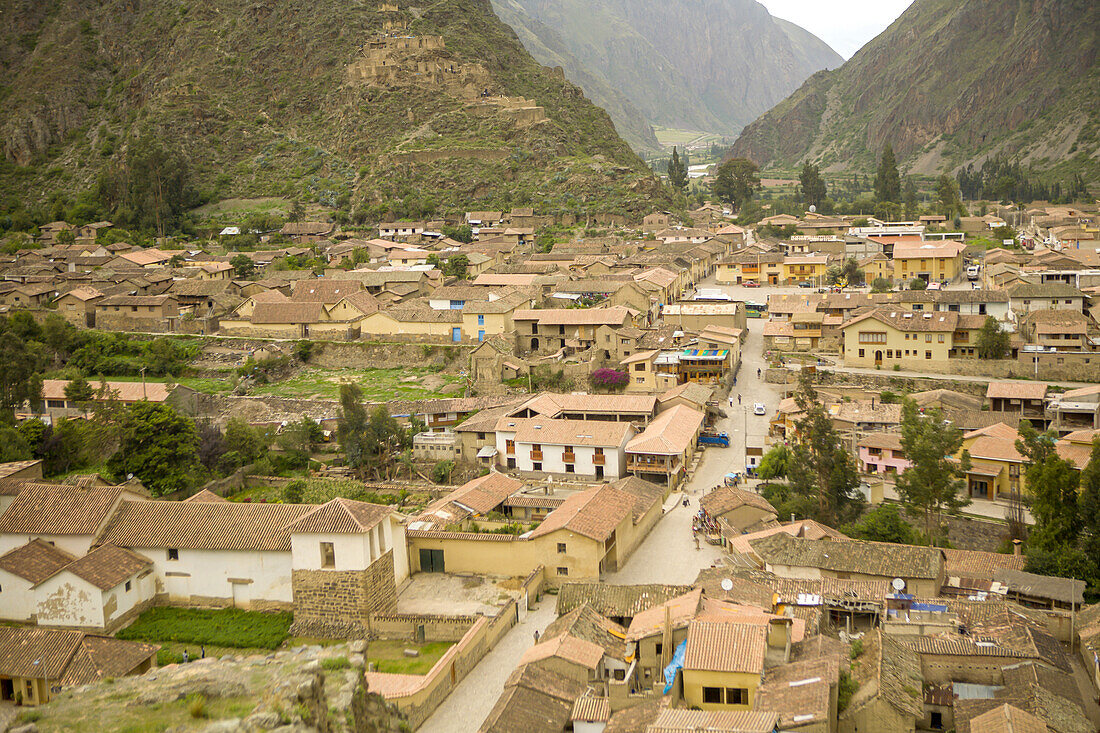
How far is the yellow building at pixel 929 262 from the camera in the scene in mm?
59125

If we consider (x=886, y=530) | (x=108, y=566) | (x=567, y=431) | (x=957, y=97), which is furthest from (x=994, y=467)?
(x=957, y=97)

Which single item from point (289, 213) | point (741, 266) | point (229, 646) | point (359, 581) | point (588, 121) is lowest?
point (229, 646)

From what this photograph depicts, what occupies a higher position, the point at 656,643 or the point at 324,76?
the point at 324,76

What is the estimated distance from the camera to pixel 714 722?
46.9ft

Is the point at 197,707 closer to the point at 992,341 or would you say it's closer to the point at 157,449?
the point at 157,449

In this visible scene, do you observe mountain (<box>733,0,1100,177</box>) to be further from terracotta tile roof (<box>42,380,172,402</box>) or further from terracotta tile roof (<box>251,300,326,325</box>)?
terracotta tile roof (<box>42,380,172,402</box>)

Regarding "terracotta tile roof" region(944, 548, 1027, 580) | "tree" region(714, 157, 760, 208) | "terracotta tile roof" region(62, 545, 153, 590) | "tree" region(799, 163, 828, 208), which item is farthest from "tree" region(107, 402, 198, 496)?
"tree" region(799, 163, 828, 208)

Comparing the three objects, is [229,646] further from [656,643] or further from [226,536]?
[656,643]

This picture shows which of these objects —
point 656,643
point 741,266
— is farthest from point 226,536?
point 741,266

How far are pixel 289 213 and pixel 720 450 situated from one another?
56070mm

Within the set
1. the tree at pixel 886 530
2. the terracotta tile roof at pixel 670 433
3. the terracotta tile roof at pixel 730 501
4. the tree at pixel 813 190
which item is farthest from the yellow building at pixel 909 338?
the tree at pixel 813 190

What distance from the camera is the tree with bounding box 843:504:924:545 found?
26.7 meters

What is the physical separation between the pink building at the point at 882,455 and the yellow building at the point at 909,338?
10.2 meters

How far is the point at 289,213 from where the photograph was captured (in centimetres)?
8162
